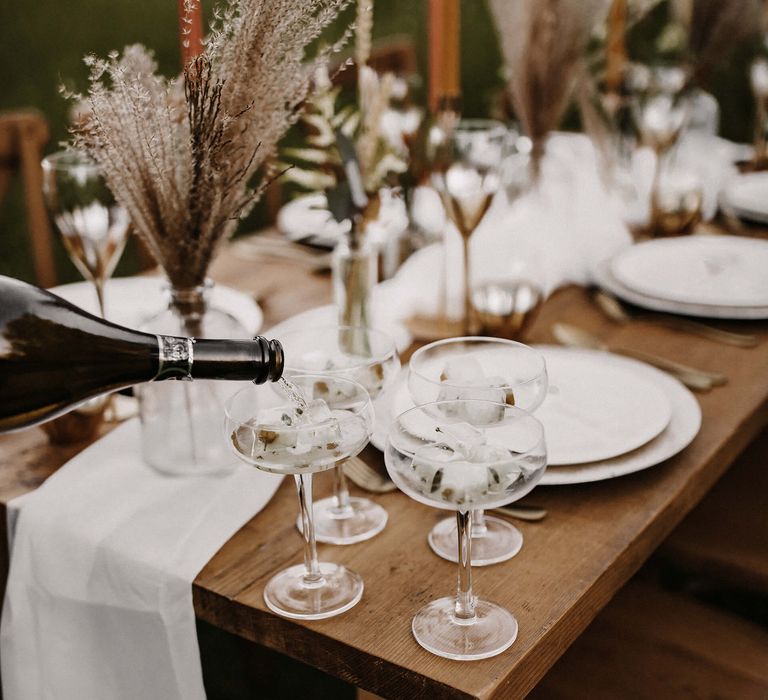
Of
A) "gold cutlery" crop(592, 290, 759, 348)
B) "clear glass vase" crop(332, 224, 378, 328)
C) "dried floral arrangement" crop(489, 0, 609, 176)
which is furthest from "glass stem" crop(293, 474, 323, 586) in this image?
"dried floral arrangement" crop(489, 0, 609, 176)

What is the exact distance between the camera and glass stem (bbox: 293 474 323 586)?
879 millimetres

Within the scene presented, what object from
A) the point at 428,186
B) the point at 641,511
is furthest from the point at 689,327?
the point at 428,186

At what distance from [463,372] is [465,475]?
0.27 metres

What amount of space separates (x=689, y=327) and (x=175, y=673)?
0.93 meters

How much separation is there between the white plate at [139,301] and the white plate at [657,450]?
0.61 m

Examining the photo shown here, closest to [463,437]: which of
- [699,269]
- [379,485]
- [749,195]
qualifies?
[379,485]

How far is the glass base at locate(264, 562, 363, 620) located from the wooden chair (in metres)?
1.25

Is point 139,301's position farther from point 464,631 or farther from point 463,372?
point 464,631

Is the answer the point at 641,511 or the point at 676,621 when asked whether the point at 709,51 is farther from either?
the point at 641,511

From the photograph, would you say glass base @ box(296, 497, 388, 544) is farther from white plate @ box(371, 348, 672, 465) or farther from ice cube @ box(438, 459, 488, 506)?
ice cube @ box(438, 459, 488, 506)

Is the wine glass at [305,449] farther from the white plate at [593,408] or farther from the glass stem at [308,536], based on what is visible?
the white plate at [593,408]

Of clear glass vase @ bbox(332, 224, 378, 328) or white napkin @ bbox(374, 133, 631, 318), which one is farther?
white napkin @ bbox(374, 133, 631, 318)

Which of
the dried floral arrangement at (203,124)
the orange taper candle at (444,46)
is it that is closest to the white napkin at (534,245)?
the orange taper candle at (444,46)

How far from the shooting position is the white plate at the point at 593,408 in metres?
1.07
